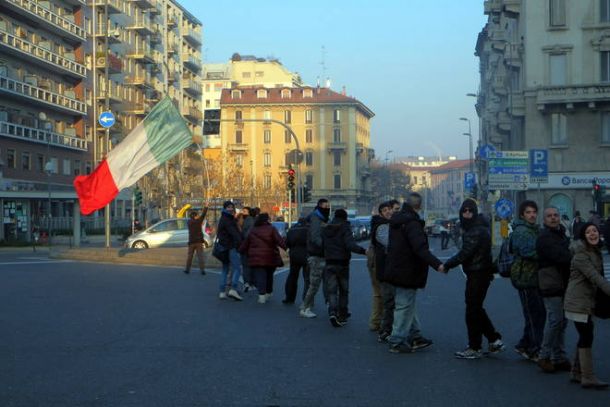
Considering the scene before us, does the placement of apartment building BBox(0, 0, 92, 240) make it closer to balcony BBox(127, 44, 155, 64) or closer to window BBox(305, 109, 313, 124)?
balcony BBox(127, 44, 155, 64)

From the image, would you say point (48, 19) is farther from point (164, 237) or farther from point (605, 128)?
point (605, 128)

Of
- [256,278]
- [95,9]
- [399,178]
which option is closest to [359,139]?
[399,178]

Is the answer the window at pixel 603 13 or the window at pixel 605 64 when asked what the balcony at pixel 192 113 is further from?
the window at pixel 605 64

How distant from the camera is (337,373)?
31.1 ft

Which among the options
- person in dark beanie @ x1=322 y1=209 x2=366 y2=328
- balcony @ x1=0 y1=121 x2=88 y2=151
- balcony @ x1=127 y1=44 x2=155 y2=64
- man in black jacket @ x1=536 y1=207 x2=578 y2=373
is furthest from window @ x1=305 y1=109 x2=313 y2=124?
man in black jacket @ x1=536 y1=207 x2=578 y2=373

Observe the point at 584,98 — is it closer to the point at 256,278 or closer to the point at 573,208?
the point at 573,208

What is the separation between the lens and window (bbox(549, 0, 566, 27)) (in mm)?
48500

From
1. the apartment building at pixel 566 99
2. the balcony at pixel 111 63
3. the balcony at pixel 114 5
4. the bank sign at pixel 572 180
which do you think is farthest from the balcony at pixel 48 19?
the bank sign at pixel 572 180

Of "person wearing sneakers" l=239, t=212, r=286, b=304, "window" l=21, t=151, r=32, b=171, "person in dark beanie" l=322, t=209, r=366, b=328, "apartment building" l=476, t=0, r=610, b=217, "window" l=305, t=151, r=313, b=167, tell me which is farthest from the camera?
"window" l=305, t=151, r=313, b=167

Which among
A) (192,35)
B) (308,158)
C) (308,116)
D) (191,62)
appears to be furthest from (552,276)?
(308,158)

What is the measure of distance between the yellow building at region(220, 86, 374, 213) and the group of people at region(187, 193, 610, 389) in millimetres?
103361

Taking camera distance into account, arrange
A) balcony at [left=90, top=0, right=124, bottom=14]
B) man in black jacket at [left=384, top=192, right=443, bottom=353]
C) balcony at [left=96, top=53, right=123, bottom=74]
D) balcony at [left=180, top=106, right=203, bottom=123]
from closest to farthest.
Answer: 1. man in black jacket at [left=384, top=192, right=443, bottom=353]
2. balcony at [left=96, top=53, right=123, bottom=74]
3. balcony at [left=90, top=0, right=124, bottom=14]
4. balcony at [left=180, top=106, right=203, bottom=123]

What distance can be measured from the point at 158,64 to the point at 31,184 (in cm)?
3080

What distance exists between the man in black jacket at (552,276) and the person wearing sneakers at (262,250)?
7774 mm
